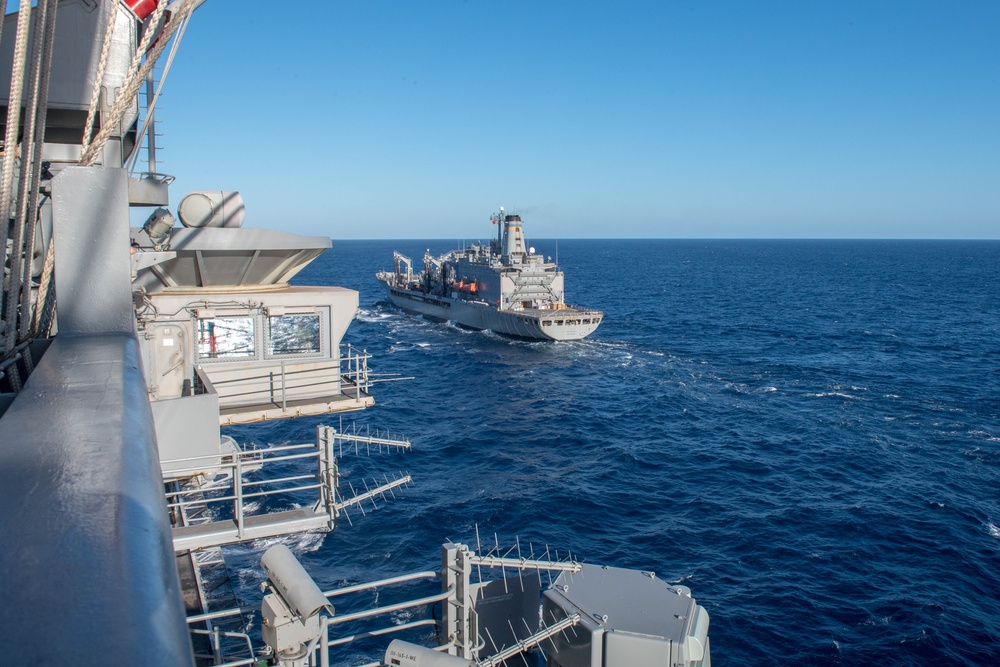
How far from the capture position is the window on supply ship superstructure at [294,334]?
1764 centimetres

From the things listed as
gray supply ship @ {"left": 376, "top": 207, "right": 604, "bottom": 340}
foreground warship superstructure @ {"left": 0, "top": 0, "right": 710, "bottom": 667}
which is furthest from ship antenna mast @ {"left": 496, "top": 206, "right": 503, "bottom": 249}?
foreground warship superstructure @ {"left": 0, "top": 0, "right": 710, "bottom": 667}

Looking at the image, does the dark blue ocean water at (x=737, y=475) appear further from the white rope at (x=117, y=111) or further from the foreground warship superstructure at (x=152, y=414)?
the white rope at (x=117, y=111)

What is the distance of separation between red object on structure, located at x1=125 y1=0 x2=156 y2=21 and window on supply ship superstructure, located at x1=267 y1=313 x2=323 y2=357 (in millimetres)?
7316

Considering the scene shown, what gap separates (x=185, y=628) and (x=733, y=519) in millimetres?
25608

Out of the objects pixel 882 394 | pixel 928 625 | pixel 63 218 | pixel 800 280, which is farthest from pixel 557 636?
pixel 800 280

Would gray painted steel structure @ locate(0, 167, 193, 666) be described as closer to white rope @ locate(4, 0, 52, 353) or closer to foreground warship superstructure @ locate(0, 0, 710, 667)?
foreground warship superstructure @ locate(0, 0, 710, 667)

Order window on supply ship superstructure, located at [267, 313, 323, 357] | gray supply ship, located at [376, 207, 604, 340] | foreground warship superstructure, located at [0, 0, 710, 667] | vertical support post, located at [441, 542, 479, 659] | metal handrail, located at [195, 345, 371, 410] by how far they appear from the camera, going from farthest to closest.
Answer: gray supply ship, located at [376, 207, 604, 340]
window on supply ship superstructure, located at [267, 313, 323, 357]
metal handrail, located at [195, 345, 371, 410]
vertical support post, located at [441, 542, 479, 659]
foreground warship superstructure, located at [0, 0, 710, 667]

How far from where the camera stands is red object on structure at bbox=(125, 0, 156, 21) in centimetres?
1171

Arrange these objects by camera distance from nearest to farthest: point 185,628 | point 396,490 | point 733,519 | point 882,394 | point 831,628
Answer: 1. point 185,628
2. point 831,628
3. point 733,519
4. point 396,490
5. point 882,394

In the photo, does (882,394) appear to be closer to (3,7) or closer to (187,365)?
(187,365)

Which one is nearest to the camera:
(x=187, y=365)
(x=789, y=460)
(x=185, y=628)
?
(x=185, y=628)

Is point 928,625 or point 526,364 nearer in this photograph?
point 928,625

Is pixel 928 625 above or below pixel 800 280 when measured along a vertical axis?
below

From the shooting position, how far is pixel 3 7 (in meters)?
4.16
